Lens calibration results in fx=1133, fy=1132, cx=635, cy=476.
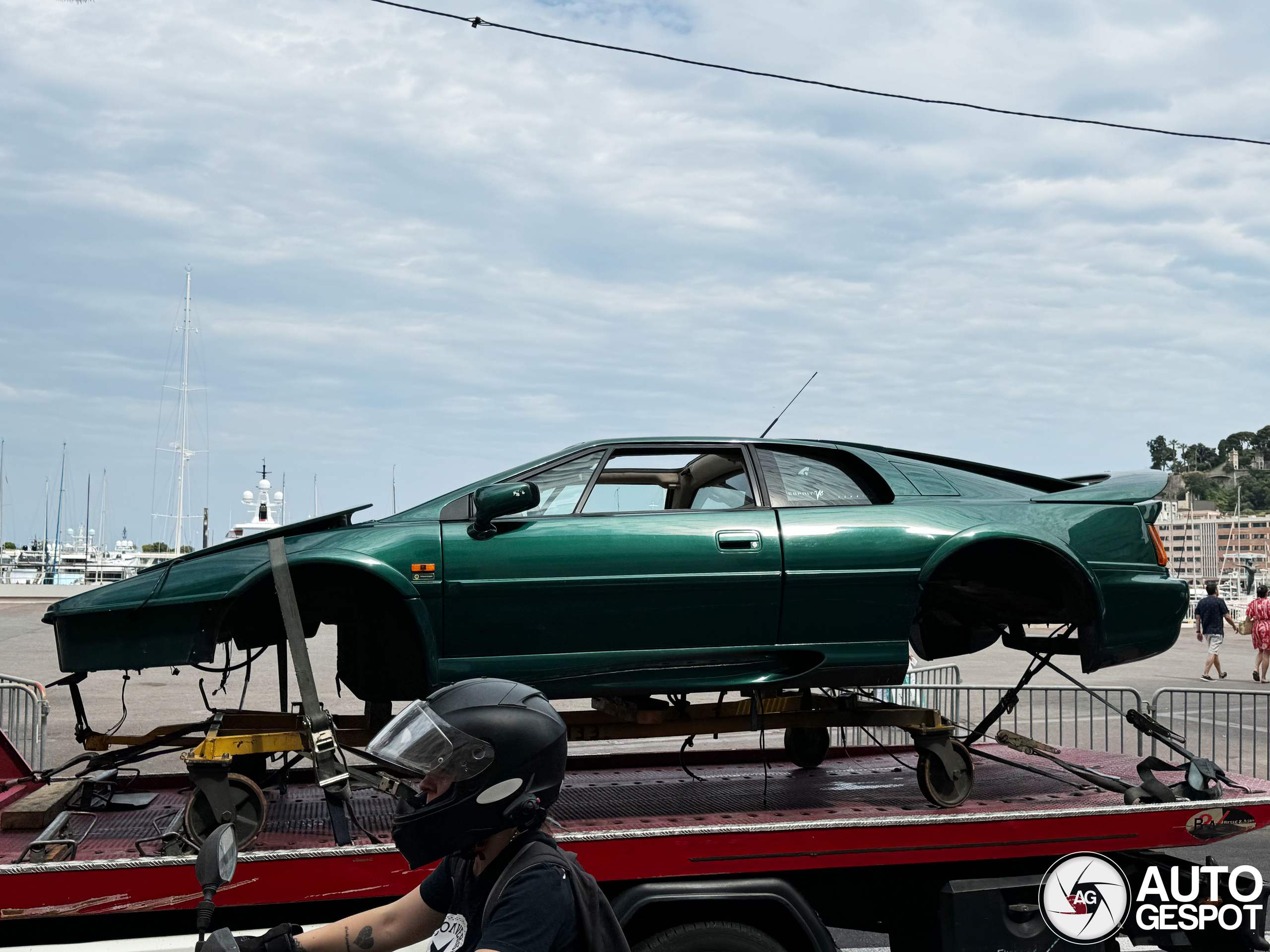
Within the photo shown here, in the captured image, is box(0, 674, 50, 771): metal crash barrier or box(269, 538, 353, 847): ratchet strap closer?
box(269, 538, 353, 847): ratchet strap

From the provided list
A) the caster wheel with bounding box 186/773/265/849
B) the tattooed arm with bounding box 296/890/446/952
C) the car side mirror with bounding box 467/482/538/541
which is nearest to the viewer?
the tattooed arm with bounding box 296/890/446/952

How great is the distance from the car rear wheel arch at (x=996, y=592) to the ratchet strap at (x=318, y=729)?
2611 millimetres

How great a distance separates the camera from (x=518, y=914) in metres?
2.10

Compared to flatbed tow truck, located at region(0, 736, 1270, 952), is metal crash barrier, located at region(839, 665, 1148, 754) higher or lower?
lower

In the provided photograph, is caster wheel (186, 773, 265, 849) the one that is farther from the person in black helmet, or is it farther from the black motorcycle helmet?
the black motorcycle helmet

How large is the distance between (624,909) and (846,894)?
100 cm

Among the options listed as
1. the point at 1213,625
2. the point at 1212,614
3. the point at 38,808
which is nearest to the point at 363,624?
the point at 38,808

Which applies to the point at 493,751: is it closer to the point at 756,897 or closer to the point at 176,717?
the point at 756,897

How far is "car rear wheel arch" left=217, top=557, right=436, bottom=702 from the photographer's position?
4.90 meters

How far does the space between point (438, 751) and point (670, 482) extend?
157 inches

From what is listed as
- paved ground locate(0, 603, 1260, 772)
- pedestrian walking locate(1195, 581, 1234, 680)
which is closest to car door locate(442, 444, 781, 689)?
paved ground locate(0, 603, 1260, 772)

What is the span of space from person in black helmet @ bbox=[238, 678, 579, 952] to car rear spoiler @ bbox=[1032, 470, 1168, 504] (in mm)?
3788

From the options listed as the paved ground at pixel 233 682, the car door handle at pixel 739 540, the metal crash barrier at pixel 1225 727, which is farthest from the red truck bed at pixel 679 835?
the paved ground at pixel 233 682

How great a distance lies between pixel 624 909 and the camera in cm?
379
